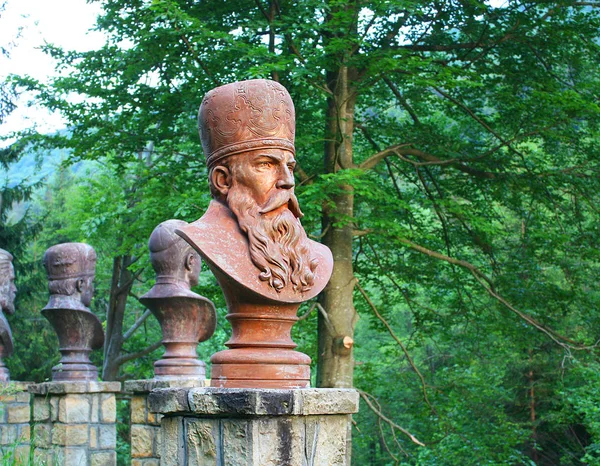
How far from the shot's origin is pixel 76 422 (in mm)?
6910

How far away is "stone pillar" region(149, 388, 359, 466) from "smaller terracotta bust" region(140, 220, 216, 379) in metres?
2.47

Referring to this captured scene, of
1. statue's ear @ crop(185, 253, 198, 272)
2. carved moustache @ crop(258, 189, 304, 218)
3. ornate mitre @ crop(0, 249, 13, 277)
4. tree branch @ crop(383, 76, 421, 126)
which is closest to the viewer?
carved moustache @ crop(258, 189, 304, 218)

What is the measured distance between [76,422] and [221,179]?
4152 millimetres

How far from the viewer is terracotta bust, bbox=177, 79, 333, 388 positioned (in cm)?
330

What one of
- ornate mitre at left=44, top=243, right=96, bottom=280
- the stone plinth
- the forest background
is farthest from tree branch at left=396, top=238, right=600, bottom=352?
the stone plinth

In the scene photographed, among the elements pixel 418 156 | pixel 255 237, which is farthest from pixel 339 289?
pixel 255 237

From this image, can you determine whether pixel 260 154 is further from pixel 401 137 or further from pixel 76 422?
pixel 401 137

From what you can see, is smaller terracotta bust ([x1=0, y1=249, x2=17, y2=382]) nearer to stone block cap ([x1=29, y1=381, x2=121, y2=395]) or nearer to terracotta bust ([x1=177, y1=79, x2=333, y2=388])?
stone block cap ([x1=29, y1=381, x2=121, y2=395])

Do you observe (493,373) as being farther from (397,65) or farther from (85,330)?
(85,330)

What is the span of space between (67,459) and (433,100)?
6244 mm

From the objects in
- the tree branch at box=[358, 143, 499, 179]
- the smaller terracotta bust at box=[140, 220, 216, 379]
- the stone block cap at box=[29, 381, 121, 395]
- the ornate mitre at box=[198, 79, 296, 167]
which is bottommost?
the stone block cap at box=[29, 381, 121, 395]

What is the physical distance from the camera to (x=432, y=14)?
9.62 meters

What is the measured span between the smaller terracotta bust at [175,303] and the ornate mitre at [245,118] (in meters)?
2.30

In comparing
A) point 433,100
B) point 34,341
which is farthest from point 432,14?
point 34,341
